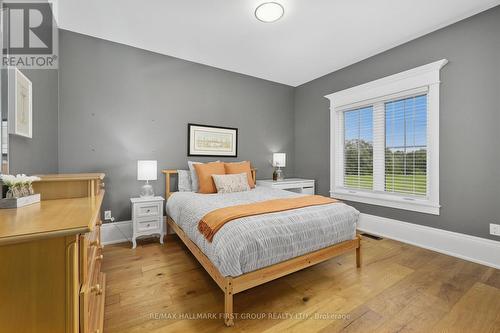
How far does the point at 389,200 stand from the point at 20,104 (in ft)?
13.5

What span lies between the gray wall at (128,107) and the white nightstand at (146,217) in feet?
1.35

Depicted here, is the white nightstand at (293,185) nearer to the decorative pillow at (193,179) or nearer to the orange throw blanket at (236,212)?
the decorative pillow at (193,179)

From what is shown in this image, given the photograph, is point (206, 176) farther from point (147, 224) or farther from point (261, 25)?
point (261, 25)

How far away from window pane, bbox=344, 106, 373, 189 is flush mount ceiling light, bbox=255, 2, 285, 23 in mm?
2123

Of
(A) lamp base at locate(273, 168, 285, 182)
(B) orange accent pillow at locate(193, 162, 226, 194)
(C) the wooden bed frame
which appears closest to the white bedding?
(C) the wooden bed frame

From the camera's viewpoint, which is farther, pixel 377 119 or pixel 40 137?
pixel 377 119

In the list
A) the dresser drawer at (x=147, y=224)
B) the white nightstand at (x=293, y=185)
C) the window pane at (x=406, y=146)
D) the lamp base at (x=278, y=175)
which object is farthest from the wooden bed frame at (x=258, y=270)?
the lamp base at (x=278, y=175)

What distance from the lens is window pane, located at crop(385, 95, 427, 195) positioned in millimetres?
2908

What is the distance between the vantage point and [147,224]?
2859 millimetres

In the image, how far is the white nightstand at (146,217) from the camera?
2789 mm

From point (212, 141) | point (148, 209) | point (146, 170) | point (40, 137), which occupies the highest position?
point (212, 141)

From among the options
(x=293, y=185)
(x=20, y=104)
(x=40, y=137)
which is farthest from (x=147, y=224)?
(x=293, y=185)

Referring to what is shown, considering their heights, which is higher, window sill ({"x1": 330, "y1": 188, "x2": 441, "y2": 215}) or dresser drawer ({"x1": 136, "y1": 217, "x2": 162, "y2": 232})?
window sill ({"x1": 330, "y1": 188, "x2": 441, "y2": 215})

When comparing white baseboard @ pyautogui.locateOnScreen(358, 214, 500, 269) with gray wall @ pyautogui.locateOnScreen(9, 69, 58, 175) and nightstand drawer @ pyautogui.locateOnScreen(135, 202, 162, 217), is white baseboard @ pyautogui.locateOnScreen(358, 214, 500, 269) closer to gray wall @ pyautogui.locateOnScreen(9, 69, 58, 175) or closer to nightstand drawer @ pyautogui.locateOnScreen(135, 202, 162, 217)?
nightstand drawer @ pyautogui.locateOnScreen(135, 202, 162, 217)
